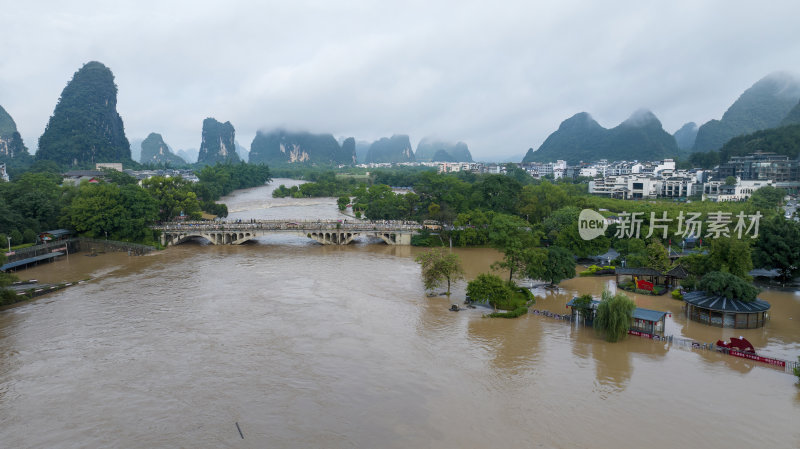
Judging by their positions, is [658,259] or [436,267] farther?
[658,259]

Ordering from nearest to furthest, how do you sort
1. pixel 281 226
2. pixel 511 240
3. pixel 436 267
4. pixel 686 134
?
pixel 436 267 → pixel 511 240 → pixel 281 226 → pixel 686 134

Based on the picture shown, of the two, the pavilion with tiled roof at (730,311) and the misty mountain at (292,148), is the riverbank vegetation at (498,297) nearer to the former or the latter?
the pavilion with tiled roof at (730,311)

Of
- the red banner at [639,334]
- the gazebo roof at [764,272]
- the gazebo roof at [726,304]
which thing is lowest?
the red banner at [639,334]

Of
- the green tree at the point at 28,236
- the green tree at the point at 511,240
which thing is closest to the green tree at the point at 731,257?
the green tree at the point at 511,240

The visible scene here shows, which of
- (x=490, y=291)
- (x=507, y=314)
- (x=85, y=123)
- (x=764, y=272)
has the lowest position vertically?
(x=507, y=314)

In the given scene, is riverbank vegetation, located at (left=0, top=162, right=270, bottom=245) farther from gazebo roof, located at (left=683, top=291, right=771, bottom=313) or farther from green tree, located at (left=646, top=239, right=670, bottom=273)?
gazebo roof, located at (left=683, top=291, right=771, bottom=313)

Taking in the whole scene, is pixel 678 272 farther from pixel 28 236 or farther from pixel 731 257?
pixel 28 236

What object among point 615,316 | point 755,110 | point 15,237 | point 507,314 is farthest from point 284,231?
point 755,110
